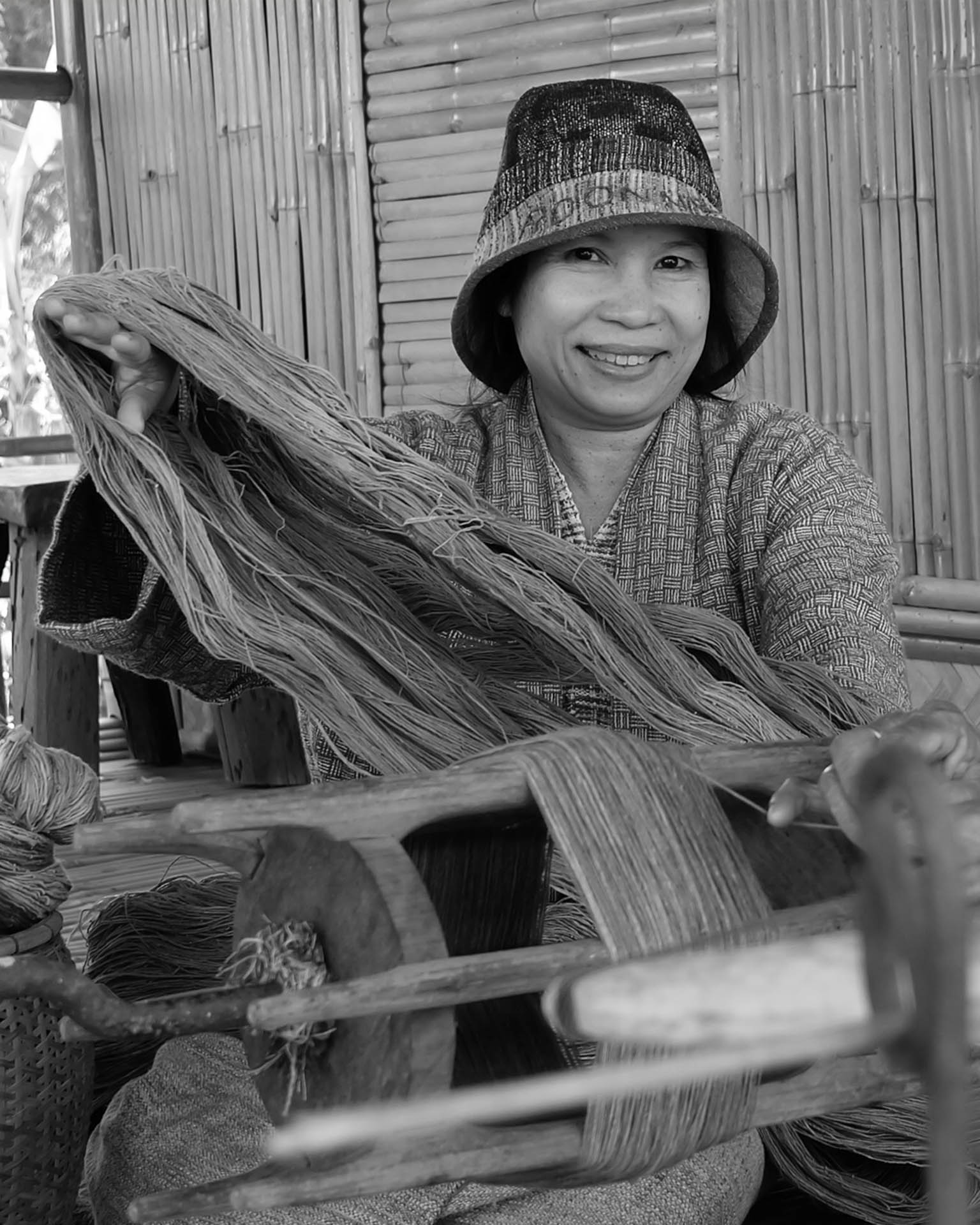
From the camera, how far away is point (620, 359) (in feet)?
5.40

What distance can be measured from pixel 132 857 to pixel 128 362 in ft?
6.16

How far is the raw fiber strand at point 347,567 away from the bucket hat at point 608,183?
16.1 inches

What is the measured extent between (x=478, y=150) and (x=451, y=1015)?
2658mm

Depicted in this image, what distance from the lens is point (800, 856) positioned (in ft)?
3.85

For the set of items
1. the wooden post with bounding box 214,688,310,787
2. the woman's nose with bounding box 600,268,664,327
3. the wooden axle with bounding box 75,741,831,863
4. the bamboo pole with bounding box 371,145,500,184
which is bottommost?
the wooden post with bounding box 214,688,310,787

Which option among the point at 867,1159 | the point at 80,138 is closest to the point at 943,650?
the point at 867,1159

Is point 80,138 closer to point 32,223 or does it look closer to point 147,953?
point 32,223

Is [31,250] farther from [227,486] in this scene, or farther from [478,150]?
[227,486]

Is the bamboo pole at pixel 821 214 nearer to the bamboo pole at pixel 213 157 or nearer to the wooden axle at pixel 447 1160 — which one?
the bamboo pole at pixel 213 157

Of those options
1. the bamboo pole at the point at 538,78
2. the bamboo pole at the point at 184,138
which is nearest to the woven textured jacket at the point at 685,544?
the bamboo pole at the point at 538,78

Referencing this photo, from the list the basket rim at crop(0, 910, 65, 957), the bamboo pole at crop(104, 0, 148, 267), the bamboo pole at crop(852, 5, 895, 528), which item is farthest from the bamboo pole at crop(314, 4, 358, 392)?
the basket rim at crop(0, 910, 65, 957)

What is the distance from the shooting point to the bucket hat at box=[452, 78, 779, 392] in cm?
158

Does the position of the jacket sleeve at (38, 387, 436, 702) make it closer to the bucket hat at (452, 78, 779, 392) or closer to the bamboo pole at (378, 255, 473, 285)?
the bucket hat at (452, 78, 779, 392)

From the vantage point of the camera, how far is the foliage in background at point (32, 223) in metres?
4.25
